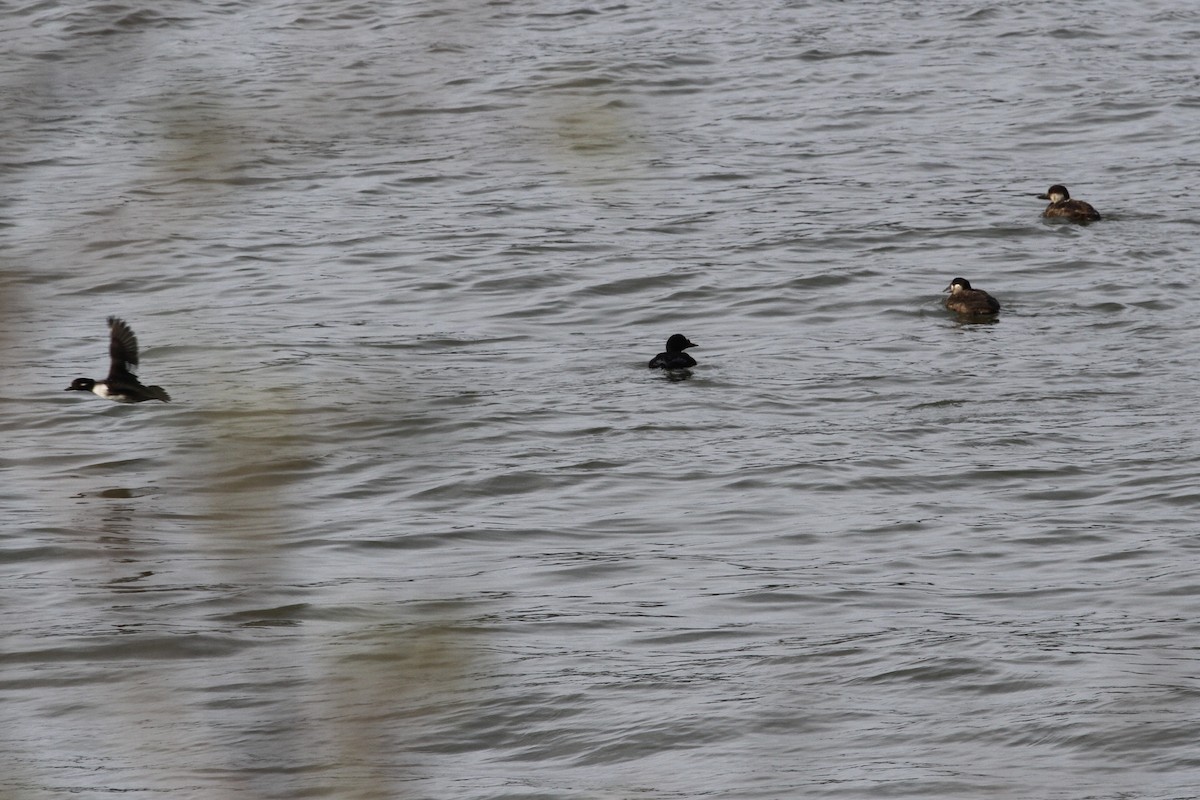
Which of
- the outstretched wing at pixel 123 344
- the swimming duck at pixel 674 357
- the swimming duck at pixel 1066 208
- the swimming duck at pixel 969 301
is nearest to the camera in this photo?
the outstretched wing at pixel 123 344

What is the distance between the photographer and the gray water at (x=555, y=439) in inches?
68.1

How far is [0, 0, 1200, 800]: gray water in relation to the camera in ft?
5.67

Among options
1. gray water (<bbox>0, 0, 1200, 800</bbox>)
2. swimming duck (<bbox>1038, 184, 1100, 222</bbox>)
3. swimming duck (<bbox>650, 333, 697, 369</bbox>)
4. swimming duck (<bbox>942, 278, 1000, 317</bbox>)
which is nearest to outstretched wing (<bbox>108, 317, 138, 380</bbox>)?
gray water (<bbox>0, 0, 1200, 800</bbox>)

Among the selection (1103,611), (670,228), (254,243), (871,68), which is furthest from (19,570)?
(871,68)

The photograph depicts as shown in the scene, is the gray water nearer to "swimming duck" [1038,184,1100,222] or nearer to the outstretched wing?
"swimming duck" [1038,184,1100,222]

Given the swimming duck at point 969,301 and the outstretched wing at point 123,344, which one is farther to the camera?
the swimming duck at point 969,301

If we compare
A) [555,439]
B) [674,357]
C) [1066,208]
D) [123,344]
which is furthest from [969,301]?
[123,344]

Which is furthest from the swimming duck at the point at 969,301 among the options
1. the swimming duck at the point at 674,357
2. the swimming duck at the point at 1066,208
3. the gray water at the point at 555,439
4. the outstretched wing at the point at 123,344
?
the outstretched wing at the point at 123,344

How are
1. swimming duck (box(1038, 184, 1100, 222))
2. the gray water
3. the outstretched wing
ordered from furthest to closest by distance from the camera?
swimming duck (box(1038, 184, 1100, 222)) < the outstretched wing < the gray water

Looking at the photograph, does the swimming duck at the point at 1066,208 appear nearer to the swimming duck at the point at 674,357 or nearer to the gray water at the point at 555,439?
the gray water at the point at 555,439

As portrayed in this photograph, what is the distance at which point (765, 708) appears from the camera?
21.9 feet

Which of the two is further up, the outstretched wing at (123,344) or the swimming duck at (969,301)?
the outstretched wing at (123,344)

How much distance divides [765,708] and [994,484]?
3813mm

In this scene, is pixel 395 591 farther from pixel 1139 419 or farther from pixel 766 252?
pixel 766 252
